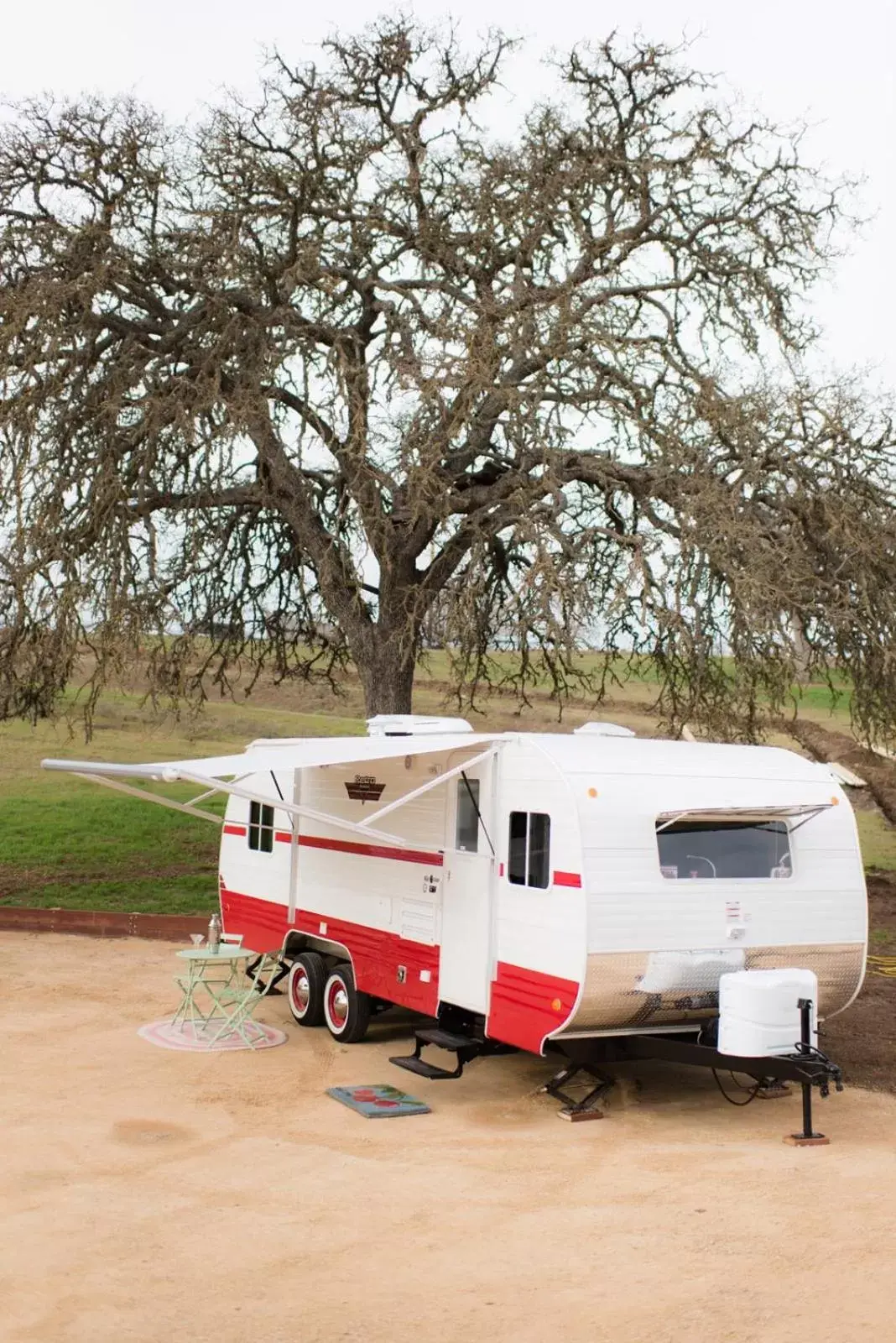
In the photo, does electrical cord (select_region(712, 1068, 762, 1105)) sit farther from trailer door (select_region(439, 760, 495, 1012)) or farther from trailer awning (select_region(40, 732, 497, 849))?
trailer awning (select_region(40, 732, 497, 849))

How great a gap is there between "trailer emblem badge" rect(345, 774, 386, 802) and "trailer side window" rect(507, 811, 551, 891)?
7.17 ft

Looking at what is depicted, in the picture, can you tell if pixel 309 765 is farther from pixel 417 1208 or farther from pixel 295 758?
pixel 417 1208

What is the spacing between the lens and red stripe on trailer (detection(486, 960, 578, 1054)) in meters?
9.70

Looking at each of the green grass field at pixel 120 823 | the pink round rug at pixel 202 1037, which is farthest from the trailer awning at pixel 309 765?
the green grass field at pixel 120 823

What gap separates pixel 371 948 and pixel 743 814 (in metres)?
3.66

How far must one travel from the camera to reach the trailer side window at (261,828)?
46.9 feet

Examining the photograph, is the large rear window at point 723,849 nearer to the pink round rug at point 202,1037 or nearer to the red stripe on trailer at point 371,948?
the red stripe on trailer at point 371,948

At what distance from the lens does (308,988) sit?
42.9ft

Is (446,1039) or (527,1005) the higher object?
(527,1005)

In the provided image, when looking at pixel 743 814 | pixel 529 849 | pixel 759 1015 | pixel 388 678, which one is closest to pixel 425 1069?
pixel 529 849

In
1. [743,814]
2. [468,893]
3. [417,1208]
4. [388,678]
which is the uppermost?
[388,678]

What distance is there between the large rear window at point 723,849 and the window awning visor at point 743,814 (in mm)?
32

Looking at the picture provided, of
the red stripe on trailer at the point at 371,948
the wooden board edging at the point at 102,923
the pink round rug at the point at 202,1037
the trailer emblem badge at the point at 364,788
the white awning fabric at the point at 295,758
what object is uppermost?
the white awning fabric at the point at 295,758

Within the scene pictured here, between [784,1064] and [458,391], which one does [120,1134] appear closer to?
[784,1064]
